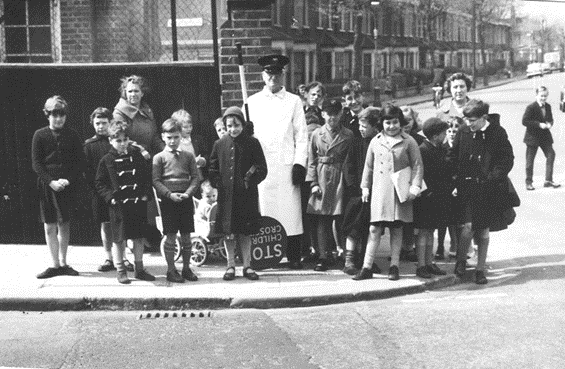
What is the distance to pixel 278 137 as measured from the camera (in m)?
10.2

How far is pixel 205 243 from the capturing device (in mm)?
10289

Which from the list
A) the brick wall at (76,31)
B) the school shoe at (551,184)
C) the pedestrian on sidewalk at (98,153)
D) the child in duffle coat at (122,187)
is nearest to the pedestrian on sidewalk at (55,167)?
the pedestrian on sidewalk at (98,153)

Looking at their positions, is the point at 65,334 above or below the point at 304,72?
below

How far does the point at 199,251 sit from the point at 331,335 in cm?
316

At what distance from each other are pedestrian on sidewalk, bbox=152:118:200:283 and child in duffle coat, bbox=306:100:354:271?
1378 mm

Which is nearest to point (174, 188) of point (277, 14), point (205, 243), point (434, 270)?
point (205, 243)

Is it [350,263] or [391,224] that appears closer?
[391,224]

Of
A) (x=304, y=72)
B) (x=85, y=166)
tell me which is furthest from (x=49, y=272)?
(x=304, y=72)

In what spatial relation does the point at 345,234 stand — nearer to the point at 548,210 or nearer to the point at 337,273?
the point at 337,273

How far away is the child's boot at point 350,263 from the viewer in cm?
989

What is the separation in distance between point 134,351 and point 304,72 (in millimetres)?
43723

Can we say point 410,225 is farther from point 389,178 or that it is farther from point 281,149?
point 281,149

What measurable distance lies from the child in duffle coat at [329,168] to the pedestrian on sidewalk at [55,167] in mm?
2517

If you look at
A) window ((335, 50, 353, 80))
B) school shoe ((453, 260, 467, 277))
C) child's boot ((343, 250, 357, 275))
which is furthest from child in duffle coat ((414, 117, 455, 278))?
window ((335, 50, 353, 80))
